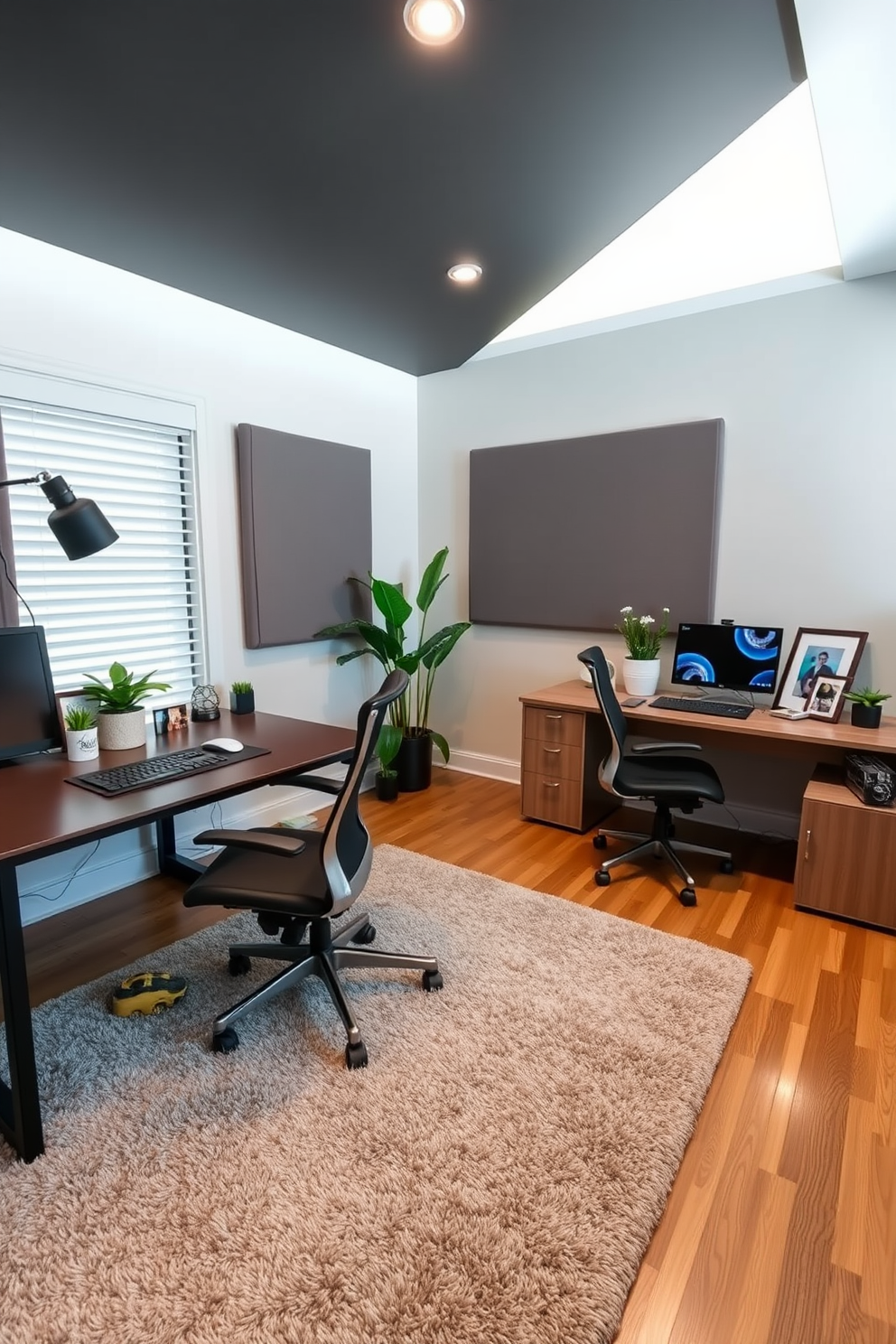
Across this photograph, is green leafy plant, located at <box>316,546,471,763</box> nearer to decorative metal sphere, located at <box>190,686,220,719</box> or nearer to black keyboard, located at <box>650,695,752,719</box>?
decorative metal sphere, located at <box>190,686,220,719</box>

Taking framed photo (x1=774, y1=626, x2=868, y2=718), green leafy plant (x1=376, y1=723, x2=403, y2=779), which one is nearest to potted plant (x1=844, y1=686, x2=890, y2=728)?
framed photo (x1=774, y1=626, x2=868, y2=718)

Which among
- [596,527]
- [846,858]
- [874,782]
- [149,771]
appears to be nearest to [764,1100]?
[846,858]

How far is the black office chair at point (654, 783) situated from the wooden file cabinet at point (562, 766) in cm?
28

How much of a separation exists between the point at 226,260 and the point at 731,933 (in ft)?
10.8

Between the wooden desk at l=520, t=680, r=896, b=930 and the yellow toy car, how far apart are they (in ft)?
6.39

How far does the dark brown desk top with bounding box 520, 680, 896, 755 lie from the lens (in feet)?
8.15

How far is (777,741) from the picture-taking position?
9.32ft

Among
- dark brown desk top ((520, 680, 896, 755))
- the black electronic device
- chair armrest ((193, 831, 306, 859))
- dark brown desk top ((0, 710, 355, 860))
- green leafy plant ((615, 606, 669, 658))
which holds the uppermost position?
green leafy plant ((615, 606, 669, 658))

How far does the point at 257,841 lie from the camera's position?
5.51 feet

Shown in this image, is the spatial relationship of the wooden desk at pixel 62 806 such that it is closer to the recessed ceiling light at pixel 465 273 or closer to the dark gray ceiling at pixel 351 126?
the dark gray ceiling at pixel 351 126

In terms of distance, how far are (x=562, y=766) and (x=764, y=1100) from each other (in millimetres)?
1779

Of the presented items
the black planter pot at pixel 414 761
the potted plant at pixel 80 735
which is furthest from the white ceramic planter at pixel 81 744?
the black planter pot at pixel 414 761

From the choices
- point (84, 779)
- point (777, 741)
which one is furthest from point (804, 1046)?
point (84, 779)

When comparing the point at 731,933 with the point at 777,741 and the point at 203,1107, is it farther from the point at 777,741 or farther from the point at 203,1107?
the point at 203,1107
